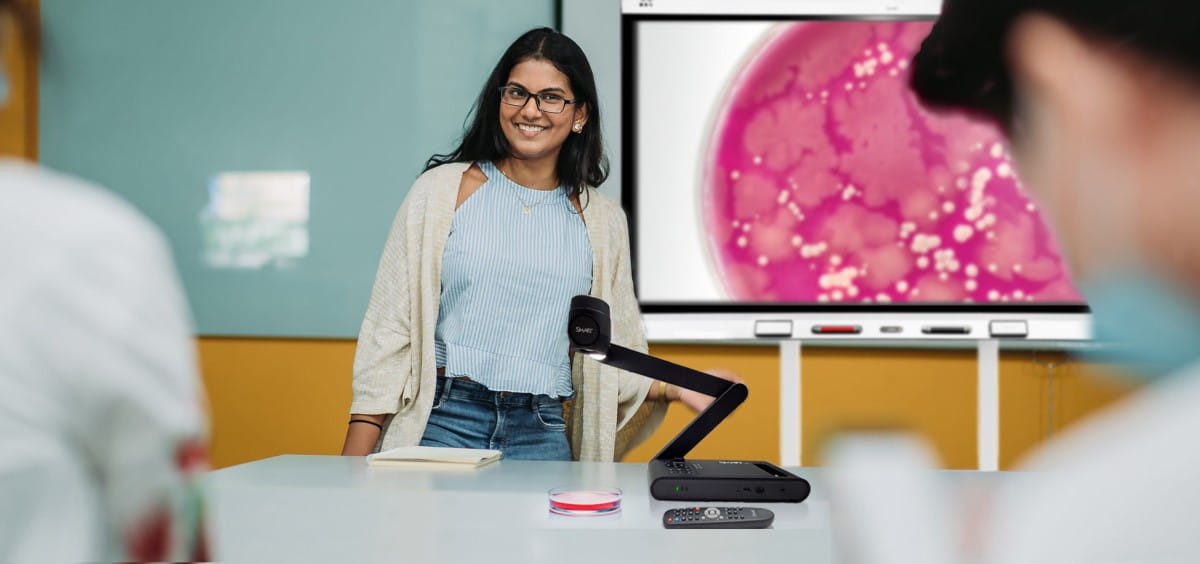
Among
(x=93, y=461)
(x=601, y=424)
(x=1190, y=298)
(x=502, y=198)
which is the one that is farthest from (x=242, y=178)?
(x=1190, y=298)

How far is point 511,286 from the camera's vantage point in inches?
77.2

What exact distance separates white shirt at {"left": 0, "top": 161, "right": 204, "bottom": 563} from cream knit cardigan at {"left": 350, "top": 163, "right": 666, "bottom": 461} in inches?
56.2

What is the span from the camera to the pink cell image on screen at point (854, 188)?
2.71m

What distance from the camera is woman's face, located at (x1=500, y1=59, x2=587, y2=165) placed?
2.04m

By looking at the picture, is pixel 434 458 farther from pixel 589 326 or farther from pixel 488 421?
pixel 589 326

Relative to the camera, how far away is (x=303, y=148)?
3186 millimetres

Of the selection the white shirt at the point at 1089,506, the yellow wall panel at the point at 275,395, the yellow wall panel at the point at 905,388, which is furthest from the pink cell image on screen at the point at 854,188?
the white shirt at the point at 1089,506

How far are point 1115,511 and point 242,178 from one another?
128 inches

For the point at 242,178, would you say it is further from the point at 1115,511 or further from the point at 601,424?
the point at 1115,511

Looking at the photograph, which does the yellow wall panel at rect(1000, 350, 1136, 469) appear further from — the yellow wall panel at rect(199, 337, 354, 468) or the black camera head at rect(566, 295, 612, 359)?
the yellow wall panel at rect(199, 337, 354, 468)

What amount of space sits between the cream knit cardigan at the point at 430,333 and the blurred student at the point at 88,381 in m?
1.42

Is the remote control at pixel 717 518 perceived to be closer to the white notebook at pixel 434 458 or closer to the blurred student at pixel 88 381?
the white notebook at pixel 434 458

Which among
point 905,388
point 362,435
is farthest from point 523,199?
point 905,388

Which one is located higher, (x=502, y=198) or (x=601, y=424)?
(x=502, y=198)
